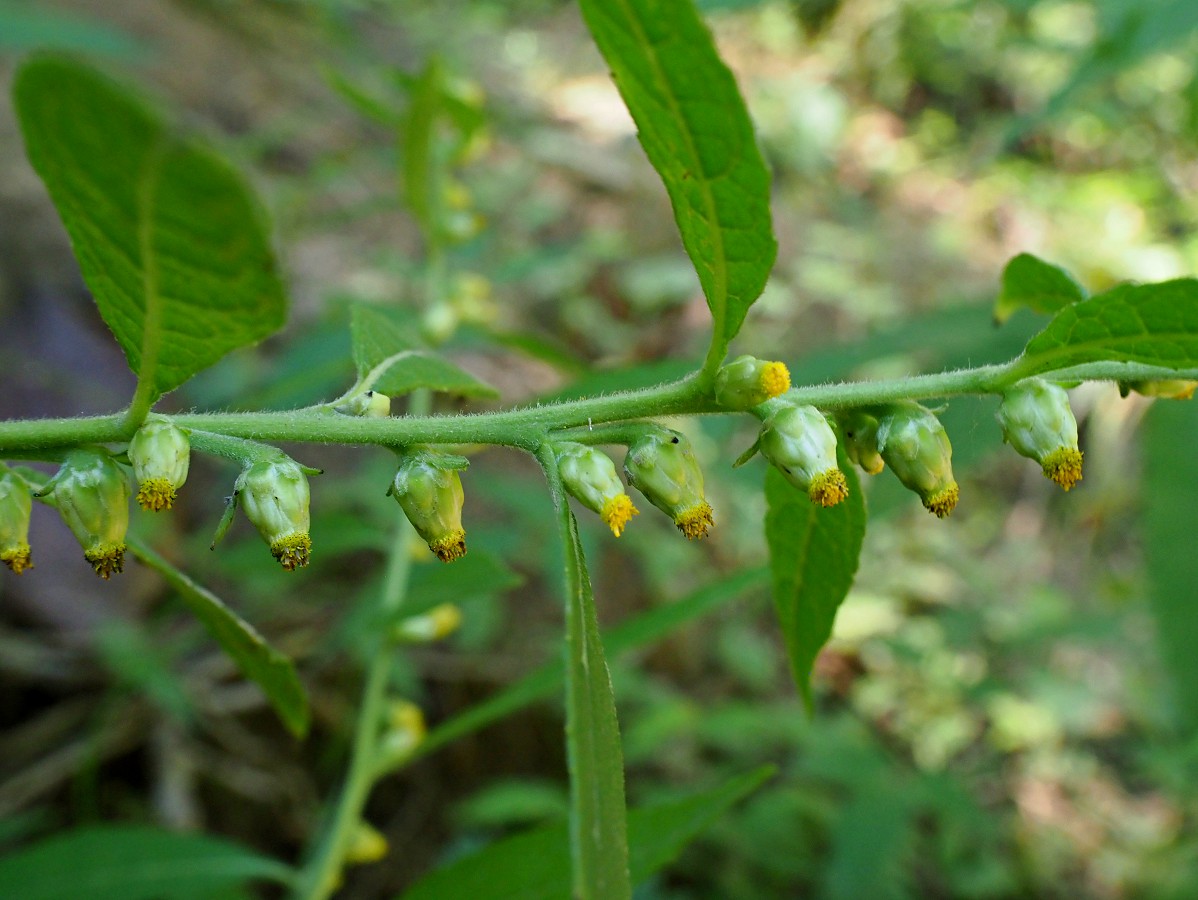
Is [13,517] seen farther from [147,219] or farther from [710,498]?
[710,498]

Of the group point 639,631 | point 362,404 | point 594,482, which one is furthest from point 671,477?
point 639,631

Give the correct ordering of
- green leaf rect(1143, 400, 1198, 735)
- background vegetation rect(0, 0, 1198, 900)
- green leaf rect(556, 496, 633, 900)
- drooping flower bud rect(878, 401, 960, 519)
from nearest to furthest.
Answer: green leaf rect(556, 496, 633, 900) → drooping flower bud rect(878, 401, 960, 519) → green leaf rect(1143, 400, 1198, 735) → background vegetation rect(0, 0, 1198, 900)

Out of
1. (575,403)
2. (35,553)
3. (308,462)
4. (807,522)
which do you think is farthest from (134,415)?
(308,462)

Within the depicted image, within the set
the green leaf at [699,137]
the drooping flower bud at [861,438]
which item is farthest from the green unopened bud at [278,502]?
the drooping flower bud at [861,438]

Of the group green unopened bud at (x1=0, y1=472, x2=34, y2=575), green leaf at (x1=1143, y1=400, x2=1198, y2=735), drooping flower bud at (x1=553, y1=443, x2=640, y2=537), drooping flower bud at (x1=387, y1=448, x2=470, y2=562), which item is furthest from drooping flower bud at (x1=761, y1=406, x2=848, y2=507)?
green leaf at (x1=1143, y1=400, x2=1198, y2=735)

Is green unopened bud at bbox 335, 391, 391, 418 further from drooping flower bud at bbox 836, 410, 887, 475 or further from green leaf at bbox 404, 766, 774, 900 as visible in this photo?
green leaf at bbox 404, 766, 774, 900

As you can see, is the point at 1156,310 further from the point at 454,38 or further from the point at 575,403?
the point at 454,38
